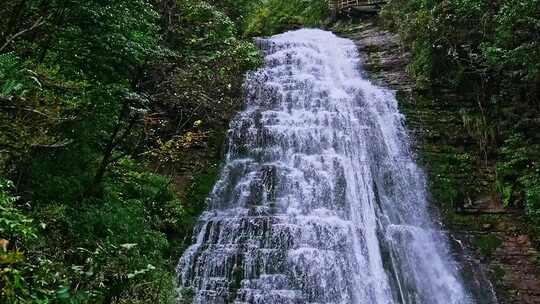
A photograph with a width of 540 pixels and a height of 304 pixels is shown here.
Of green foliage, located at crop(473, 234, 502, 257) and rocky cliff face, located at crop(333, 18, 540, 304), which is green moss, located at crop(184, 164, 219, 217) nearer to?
rocky cliff face, located at crop(333, 18, 540, 304)

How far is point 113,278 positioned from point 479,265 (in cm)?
843

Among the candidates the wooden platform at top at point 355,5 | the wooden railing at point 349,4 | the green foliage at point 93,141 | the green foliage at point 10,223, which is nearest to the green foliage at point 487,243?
the green foliage at point 93,141

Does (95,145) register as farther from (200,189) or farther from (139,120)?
(200,189)

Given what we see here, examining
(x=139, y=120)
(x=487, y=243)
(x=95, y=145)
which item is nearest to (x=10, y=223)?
(x=95, y=145)

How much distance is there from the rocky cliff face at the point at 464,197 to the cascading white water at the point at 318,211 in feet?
1.63

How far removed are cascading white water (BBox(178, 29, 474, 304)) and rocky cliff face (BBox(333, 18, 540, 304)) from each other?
498mm

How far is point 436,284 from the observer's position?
9656 mm

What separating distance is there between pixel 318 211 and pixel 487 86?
23.0ft

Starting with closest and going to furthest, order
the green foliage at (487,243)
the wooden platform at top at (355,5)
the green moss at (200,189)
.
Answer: the green foliage at (487,243)
the green moss at (200,189)
the wooden platform at top at (355,5)

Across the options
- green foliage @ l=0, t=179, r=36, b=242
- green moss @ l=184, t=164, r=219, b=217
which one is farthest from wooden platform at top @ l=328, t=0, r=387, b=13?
green foliage @ l=0, t=179, r=36, b=242

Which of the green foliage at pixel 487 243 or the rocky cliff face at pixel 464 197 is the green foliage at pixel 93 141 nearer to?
the rocky cliff face at pixel 464 197

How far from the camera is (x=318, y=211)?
34.6 feet

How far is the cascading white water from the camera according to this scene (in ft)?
29.9

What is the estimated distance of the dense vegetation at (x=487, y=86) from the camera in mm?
11242
